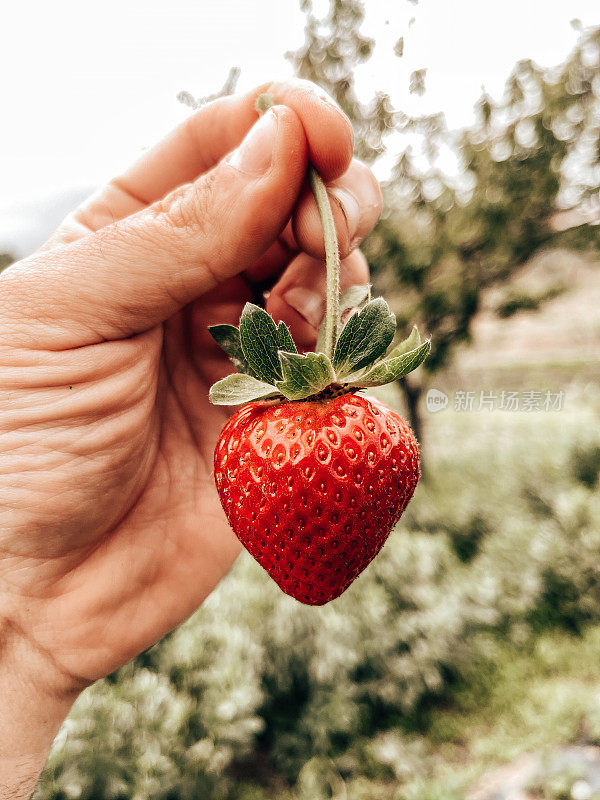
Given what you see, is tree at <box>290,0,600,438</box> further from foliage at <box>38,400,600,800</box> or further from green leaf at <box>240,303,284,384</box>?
green leaf at <box>240,303,284,384</box>

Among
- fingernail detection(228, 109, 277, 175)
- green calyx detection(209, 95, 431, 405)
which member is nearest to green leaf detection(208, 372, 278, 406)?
green calyx detection(209, 95, 431, 405)

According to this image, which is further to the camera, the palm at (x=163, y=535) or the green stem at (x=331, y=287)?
the palm at (x=163, y=535)

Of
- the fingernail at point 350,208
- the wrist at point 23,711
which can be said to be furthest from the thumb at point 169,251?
the wrist at point 23,711

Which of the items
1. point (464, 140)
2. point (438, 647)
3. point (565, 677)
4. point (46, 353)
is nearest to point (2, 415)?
point (46, 353)

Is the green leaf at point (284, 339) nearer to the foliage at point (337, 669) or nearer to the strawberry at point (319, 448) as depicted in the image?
the strawberry at point (319, 448)

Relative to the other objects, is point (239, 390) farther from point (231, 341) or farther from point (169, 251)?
point (169, 251)

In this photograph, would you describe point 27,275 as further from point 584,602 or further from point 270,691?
point 584,602
